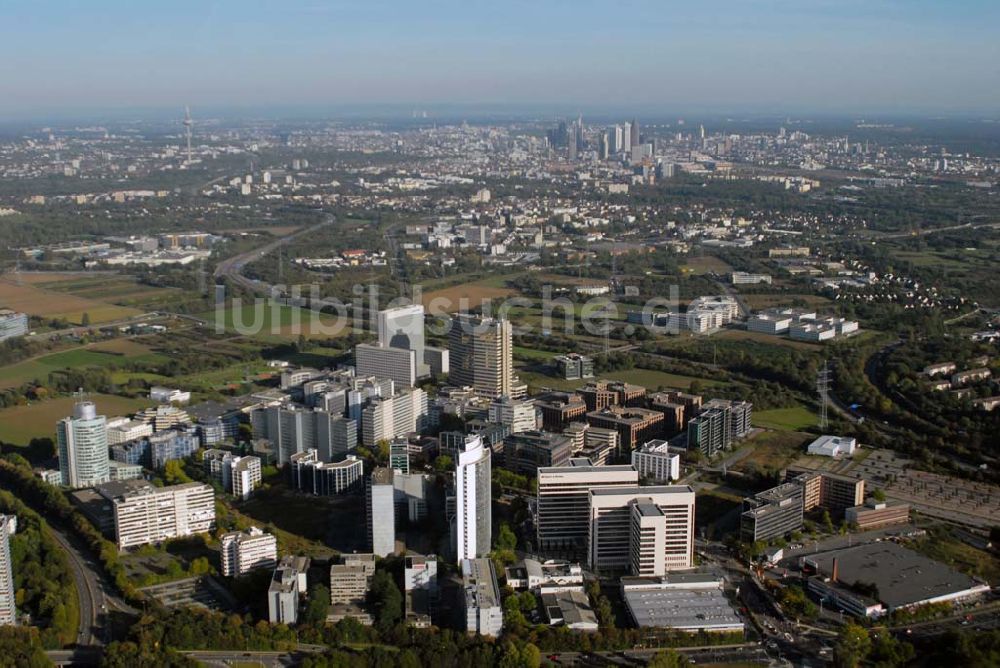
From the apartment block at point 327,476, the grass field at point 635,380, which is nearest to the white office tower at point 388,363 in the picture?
the grass field at point 635,380

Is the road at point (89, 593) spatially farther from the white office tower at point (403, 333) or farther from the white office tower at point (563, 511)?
the white office tower at point (403, 333)

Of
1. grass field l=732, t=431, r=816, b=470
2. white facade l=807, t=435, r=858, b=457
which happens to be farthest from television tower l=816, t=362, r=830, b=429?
white facade l=807, t=435, r=858, b=457

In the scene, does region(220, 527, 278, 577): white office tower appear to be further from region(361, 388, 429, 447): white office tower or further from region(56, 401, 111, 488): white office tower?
region(361, 388, 429, 447): white office tower

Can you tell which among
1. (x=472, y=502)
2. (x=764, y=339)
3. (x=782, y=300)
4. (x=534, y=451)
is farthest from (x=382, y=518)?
(x=782, y=300)

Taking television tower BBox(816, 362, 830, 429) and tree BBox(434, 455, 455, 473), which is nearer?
tree BBox(434, 455, 455, 473)

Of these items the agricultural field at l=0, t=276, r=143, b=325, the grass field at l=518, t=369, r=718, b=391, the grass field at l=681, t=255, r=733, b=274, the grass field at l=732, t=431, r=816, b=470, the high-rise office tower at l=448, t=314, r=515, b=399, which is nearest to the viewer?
the grass field at l=732, t=431, r=816, b=470

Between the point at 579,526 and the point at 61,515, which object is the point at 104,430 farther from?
the point at 579,526
